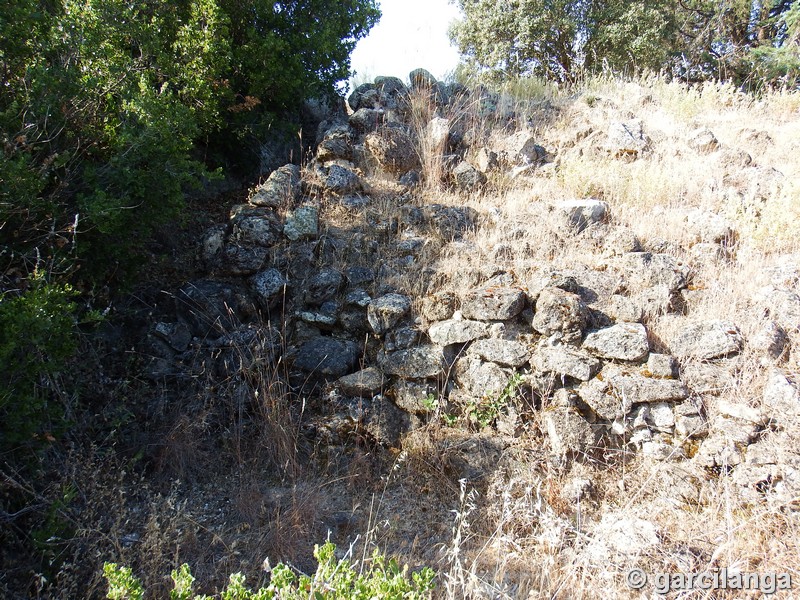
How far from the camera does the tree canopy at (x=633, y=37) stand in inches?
423

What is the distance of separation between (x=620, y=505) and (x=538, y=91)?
23.0ft

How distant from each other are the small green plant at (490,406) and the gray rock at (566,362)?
206mm

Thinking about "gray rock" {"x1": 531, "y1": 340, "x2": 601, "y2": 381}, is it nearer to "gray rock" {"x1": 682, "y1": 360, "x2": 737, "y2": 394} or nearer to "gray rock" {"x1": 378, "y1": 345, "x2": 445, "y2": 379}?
"gray rock" {"x1": 682, "y1": 360, "x2": 737, "y2": 394}

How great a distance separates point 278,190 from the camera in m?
5.60

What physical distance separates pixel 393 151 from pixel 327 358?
3.08m

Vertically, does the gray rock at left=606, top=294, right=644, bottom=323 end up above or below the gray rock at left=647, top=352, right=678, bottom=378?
above

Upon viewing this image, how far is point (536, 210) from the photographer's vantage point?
569 centimetres

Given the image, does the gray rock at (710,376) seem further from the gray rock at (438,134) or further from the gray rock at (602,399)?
the gray rock at (438,134)

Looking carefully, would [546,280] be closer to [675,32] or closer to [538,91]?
[538,91]

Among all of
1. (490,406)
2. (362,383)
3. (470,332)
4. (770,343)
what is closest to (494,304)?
(470,332)

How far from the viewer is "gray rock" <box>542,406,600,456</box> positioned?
3.74 m

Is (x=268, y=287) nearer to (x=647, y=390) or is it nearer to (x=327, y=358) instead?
(x=327, y=358)

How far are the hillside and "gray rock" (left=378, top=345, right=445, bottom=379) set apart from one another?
2cm

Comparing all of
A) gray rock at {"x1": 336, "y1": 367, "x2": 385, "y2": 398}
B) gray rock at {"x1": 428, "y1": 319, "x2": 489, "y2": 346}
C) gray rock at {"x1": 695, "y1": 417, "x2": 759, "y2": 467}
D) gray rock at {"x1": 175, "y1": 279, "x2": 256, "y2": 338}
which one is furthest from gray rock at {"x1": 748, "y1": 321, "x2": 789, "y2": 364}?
gray rock at {"x1": 175, "y1": 279, "x2": 256, "y2": 338}
